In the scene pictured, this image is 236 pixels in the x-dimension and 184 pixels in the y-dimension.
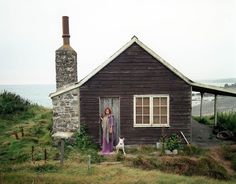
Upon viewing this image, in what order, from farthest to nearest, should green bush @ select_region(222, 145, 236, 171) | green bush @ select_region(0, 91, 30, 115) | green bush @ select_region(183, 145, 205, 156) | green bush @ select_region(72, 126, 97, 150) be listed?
green bush @ select_region(0, 91, 30, 115)
green bush @ select_region(72, 126, 97, 150)
green bush @ select_region(183, 145, 205, 156)
green bush @ select_region(222, 145, 236, 171)

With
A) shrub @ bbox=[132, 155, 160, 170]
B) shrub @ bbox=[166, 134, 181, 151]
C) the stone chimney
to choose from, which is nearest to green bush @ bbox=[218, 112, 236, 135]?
shrub @ bbox=[166, 134, 181, 151]

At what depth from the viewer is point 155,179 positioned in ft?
44.1

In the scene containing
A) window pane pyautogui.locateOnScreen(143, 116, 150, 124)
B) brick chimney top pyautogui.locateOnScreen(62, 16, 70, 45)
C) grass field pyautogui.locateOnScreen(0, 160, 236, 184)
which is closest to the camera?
grass field pyautogui.locateOnScreen(0, 160, 236, 184)

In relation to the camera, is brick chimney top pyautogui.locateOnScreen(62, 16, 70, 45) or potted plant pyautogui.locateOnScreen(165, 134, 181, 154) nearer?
potted plant pyautogui.locateOnScreen(165, 134, 181, 154)

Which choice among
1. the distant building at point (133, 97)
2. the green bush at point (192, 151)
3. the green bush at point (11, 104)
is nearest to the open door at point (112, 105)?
the distant building at point (133, 97)

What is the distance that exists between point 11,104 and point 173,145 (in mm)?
16194

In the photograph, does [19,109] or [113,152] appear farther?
[19,109]

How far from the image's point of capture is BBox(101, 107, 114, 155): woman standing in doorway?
18.1 m

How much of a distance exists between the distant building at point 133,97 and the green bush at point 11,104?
1151cm

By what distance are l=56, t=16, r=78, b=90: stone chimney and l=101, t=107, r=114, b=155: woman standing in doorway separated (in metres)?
5.06

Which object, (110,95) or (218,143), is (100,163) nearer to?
(110,95)

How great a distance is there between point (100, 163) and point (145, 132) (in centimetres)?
382

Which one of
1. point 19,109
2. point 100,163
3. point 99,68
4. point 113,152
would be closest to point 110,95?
point 99,68

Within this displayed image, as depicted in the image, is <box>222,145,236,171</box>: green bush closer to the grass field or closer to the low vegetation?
the low vegetation
